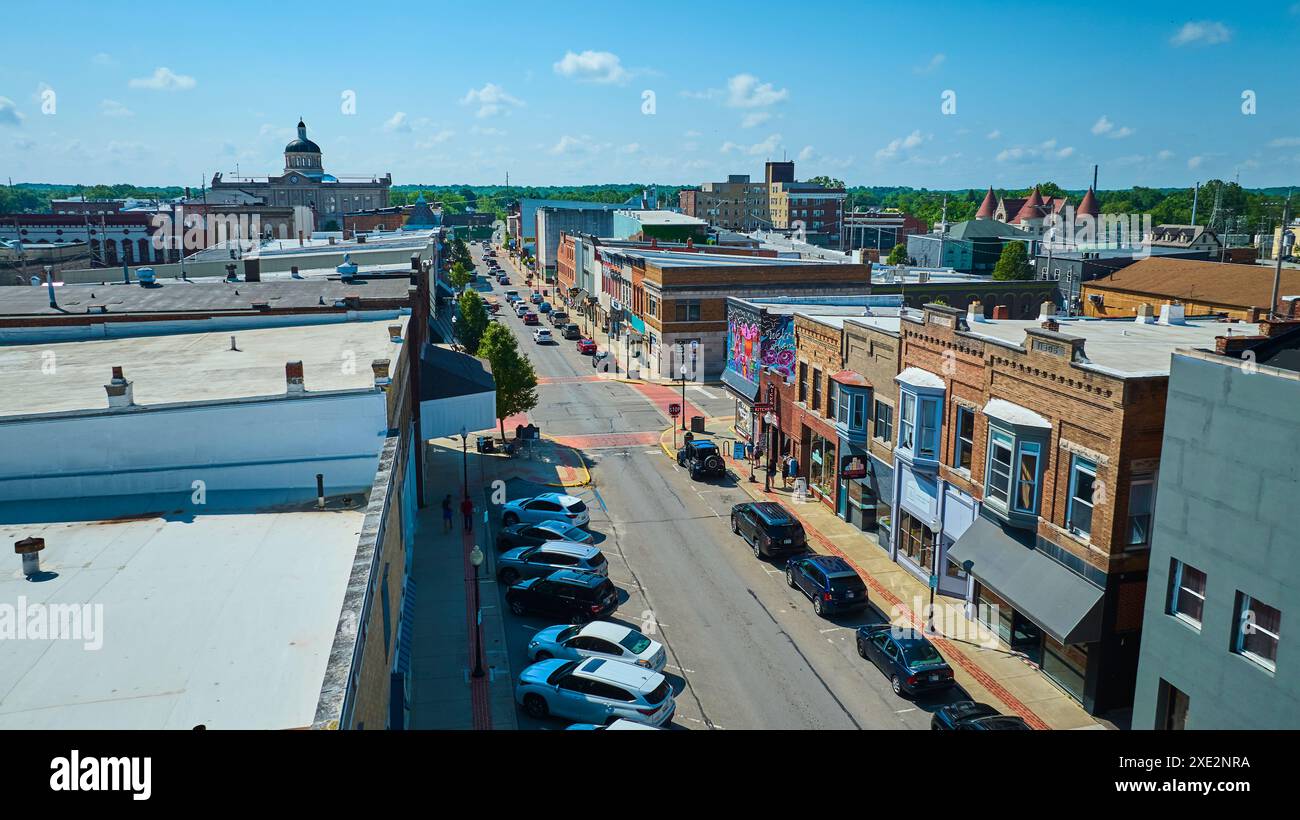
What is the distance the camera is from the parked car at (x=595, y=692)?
20.3 m

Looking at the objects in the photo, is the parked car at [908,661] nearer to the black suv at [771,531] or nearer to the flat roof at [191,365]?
the black suv at [771,531]

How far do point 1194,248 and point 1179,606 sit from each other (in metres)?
95.1

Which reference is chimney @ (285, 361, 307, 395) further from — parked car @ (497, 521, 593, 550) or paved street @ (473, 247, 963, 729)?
parked car @ (497, 521, 593, 550)

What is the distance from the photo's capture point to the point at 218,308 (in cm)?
3606

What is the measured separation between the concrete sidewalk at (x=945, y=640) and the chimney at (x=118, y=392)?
68.2ft

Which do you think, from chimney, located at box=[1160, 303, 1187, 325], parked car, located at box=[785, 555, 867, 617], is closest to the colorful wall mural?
parked car, located at box=[785, 555, 867, 617]

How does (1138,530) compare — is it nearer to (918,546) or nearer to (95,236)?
(918,546)

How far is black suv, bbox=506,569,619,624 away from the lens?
26156 millimetres

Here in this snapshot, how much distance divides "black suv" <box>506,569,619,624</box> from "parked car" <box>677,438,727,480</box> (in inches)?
557

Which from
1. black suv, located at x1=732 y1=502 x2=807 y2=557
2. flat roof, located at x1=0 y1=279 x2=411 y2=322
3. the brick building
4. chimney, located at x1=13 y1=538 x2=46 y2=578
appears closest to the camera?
chimney, located at x1=13 y1=538 x2=46 y2=578

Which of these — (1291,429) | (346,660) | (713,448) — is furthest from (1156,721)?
(713,448)
